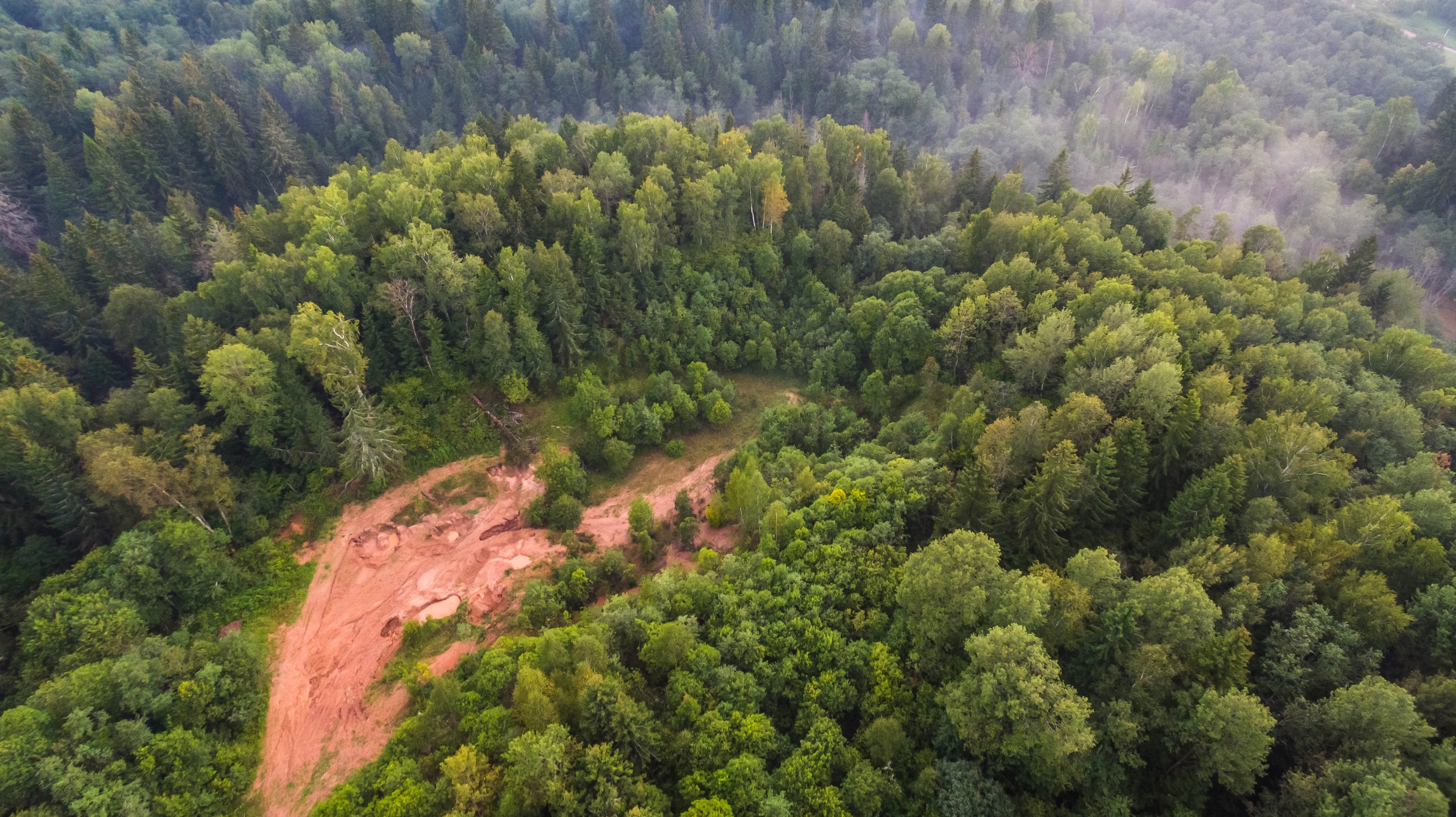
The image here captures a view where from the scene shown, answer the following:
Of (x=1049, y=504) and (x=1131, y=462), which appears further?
(x=1131, y=462)

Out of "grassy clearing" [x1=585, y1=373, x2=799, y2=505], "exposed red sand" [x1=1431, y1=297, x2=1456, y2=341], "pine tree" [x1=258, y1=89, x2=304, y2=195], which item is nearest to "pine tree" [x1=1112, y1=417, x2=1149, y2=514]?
"grassy clearing" [x1=585, y1=373, x2=799, y2=505]

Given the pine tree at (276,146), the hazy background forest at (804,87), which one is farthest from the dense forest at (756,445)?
the hazy background forest at (804,87)

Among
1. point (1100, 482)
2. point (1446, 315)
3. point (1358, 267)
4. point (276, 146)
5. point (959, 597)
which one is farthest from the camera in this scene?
point (276, 146)

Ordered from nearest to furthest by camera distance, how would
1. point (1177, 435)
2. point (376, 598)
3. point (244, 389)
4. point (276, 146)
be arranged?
point (1177, 435) < point (244, 389) < point (376, 598) < point (276, 146)

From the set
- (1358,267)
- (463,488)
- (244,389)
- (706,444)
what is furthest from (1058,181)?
(244,389)

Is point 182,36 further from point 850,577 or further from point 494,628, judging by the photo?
point 850,577

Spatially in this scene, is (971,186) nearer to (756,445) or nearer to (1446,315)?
(756,445)
